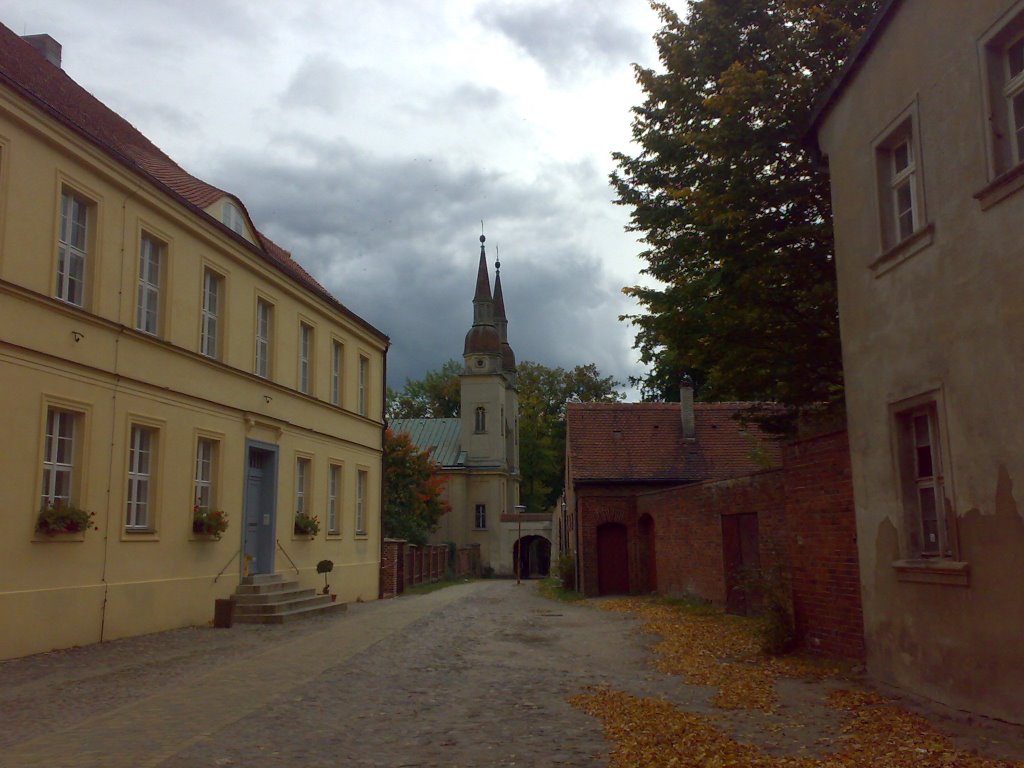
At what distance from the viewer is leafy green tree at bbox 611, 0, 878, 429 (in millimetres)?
14359

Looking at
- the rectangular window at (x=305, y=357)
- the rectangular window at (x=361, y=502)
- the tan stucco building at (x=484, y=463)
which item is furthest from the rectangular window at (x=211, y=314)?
the tan stucco building at (x=484, y=463)

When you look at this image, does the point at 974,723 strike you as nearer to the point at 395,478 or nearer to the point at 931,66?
the point at 931,66

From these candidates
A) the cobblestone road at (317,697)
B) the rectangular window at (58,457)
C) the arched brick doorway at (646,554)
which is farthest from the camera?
the arched brick doorway at (646,554)

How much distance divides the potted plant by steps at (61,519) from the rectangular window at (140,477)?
68.3 inches

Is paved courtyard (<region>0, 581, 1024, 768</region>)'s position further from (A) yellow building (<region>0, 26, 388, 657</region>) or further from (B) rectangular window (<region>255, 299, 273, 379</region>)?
(B) rectangular window (<region>255, 299, 273, 379</region>)

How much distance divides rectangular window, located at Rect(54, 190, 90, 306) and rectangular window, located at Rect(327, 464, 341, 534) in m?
10.8

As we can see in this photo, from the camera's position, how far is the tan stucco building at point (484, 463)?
2500 inches

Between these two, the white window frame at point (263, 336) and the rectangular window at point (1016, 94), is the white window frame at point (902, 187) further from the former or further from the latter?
the white window frame at point (263, 336)

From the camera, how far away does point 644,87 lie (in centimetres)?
1655

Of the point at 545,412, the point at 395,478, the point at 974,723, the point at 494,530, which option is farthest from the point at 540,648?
the point at 545,412

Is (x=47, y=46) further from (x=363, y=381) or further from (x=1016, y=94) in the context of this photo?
(x=1016, y=94)

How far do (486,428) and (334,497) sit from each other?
40666mm

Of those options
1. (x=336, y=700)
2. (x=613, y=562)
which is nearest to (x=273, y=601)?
(x=336, y=700)

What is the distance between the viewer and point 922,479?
927 cm
